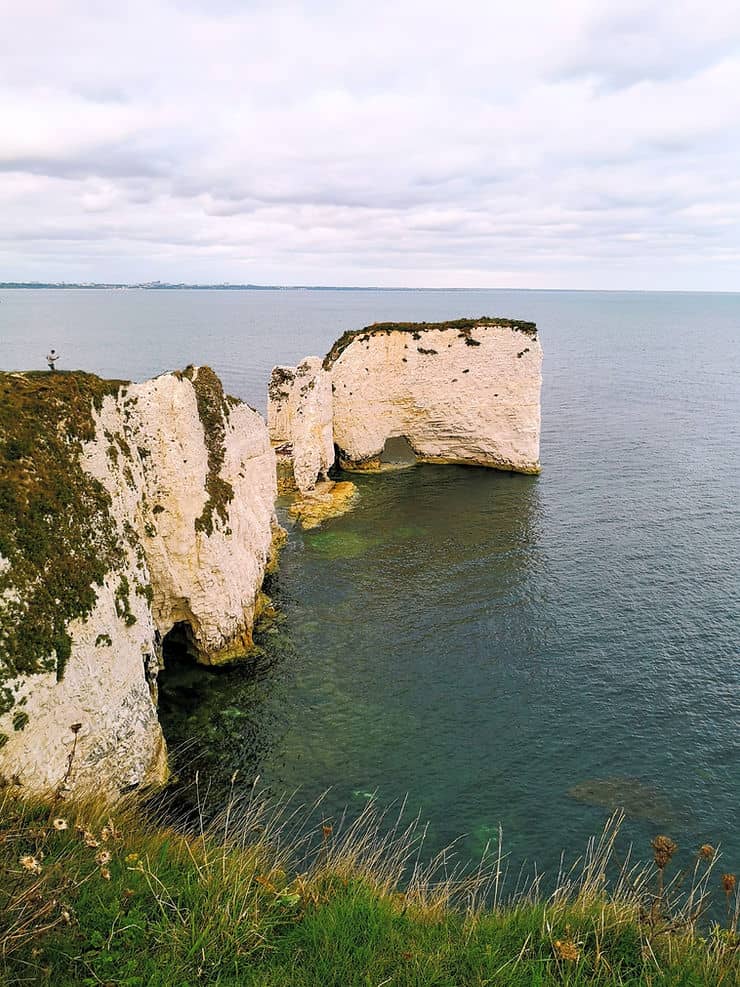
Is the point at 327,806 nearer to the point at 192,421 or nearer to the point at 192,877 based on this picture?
the point at 192,877

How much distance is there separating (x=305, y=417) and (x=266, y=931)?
33245 millimetres

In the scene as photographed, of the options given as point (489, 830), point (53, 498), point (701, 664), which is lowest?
point (489, 830)

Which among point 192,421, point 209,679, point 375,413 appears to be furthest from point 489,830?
point 375,413

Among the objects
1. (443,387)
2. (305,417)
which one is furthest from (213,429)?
(443,387)

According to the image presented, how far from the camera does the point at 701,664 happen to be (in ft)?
72.7

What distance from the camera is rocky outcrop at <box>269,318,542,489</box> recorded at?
4422 centimetres

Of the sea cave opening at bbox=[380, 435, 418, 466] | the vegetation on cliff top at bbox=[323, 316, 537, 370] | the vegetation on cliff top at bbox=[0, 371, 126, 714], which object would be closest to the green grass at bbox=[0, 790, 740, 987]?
the vegetation on cliff top at bbox=[0, 371, 126, 714]

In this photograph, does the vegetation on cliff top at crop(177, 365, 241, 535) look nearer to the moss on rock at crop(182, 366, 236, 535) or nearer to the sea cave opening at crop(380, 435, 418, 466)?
the moss on rock at crop(182, 366, 236, 535)

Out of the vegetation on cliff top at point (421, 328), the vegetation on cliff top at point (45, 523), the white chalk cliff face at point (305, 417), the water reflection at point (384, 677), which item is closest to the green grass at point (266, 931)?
the vegetation on cliff top at point (45, 523)

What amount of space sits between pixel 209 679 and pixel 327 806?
7352 millimetres

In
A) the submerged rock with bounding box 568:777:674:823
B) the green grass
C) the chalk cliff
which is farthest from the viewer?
the submerged rock with bounding box 568:777:674:823

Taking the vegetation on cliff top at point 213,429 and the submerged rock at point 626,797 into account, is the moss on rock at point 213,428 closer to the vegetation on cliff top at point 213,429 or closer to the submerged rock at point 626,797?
the vegetation on cliff top at point 213,429

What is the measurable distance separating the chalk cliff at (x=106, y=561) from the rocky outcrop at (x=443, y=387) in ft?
67.8

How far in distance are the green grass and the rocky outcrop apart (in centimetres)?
3624
